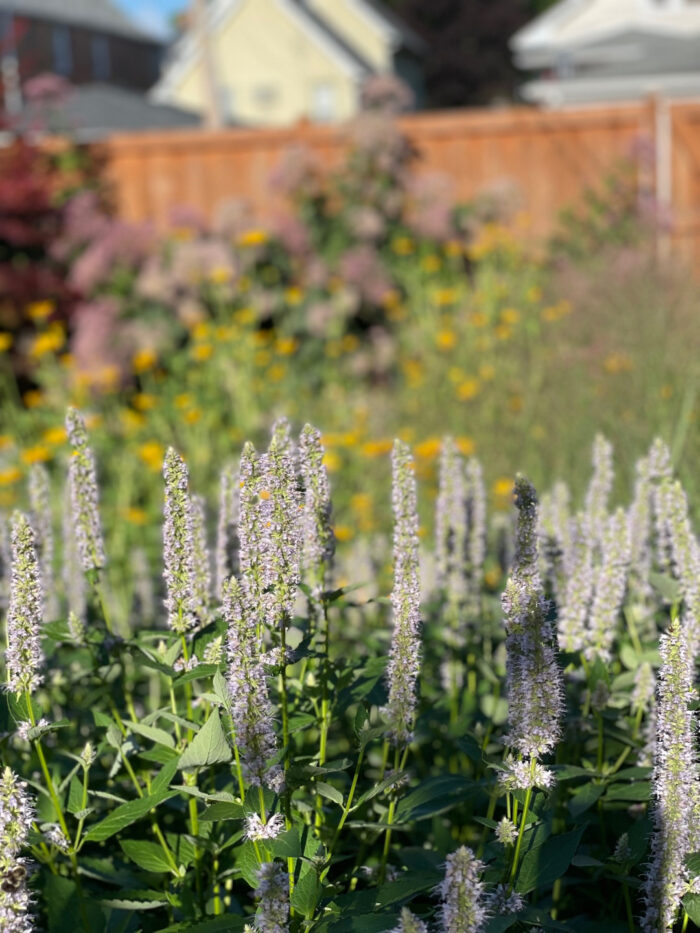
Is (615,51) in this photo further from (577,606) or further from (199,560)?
→ (199,560)

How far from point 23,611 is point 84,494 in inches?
20.4

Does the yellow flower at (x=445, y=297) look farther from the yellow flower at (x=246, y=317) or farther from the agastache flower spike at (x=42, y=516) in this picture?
the agastache flower spike at (x=42, y=516)

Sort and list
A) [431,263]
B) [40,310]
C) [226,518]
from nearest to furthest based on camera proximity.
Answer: [226,518], [40,310], [431,263]

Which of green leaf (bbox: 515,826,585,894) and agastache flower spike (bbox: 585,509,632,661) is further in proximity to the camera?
agastache flower spike (bbox: 585,509,632,661)

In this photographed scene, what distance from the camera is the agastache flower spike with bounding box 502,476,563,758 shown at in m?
1.39

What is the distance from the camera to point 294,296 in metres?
8.14

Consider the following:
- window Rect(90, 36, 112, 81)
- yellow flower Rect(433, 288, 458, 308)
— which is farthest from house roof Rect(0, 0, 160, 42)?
yellow flower Rect(433, 288, 458, 308)

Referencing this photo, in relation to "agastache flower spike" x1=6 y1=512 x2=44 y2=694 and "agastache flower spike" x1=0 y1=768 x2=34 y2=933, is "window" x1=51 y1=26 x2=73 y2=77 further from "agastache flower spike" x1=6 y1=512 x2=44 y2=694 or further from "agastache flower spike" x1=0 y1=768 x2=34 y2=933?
"agastache flower spike" x1=0 y1=768 x2=34 y2=933

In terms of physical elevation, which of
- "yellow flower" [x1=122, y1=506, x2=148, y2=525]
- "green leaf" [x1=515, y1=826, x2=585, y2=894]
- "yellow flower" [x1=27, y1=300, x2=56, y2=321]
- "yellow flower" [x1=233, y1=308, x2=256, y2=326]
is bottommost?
"yellow flower" [x1=122, y1=506, x2=148, y2=525]

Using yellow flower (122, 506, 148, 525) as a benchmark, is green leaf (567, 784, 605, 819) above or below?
above

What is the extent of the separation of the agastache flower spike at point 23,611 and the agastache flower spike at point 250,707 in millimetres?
262

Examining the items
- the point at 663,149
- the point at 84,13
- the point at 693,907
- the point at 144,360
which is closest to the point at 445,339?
the point at 144,360

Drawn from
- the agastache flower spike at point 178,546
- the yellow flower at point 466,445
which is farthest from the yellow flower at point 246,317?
the agastache flower spike at point 178,546

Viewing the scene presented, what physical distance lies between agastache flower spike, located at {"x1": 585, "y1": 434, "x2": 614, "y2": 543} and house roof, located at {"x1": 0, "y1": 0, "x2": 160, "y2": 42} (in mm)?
34674
